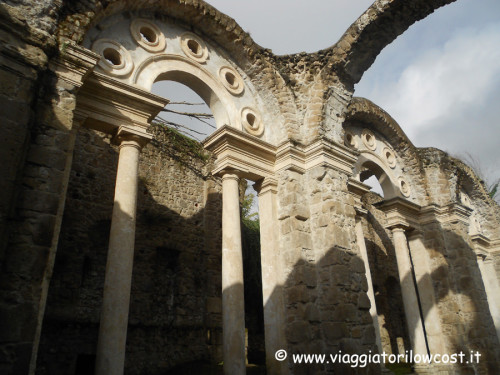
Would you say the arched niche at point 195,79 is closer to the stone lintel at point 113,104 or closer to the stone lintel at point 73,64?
the stone lintel at point 113,104

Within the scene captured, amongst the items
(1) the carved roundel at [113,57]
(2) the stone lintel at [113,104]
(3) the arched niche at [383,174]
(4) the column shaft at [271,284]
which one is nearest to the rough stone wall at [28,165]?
(2) the stone lintel at [113,104]

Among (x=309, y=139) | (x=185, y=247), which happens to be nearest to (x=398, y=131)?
(x=309, y=139)

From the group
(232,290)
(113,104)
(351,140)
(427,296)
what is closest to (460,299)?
(427,296)

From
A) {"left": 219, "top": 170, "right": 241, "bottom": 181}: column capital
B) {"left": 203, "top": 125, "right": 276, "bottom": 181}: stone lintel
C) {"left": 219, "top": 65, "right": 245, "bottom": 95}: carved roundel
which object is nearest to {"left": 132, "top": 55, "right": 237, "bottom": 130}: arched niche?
{"left": 219, "top": 65, "right": 245, "bottom": 95}: carved roundel

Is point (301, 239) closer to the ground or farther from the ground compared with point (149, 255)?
closer to the ground

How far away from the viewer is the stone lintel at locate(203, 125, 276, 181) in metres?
6.84

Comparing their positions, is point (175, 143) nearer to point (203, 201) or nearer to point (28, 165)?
point (203, 201)

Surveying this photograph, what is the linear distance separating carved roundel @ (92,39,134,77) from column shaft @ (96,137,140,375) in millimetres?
1141

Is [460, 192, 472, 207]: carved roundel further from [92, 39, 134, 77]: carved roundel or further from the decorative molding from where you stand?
[92, 39, 134, 77]: carved roundel

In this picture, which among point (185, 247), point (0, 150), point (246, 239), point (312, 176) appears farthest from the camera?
point (246, 239)

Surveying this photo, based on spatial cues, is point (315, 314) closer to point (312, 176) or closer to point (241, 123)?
point (312, 176)

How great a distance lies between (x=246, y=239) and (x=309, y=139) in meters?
6.11

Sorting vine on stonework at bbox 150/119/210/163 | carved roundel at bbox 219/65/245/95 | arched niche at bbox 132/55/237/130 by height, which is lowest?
arched niche at bbox 132/55/237/130

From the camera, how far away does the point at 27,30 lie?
4164 mm
